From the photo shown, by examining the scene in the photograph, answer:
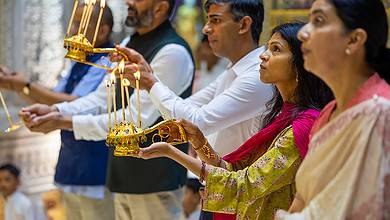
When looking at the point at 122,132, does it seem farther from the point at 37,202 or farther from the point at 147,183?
the point at 37,202

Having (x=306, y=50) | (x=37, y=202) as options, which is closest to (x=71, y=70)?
(x=37, y=202)

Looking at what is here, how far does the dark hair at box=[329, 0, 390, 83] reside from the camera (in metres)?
1.92

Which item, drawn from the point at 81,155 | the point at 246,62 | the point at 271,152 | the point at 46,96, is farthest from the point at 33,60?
the point at 271,152

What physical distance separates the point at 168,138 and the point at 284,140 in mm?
391

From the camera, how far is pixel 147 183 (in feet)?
12.0

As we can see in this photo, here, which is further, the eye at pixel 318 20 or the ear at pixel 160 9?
the ear at pixel 160 9

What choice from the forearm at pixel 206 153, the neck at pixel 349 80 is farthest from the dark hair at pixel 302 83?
the neck at pixel 349 80

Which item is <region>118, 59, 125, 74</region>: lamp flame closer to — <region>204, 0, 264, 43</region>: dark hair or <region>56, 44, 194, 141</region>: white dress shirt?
<region>204, 0, 264, 43</region>: dark hair

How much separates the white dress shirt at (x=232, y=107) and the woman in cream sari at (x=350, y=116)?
0.90m

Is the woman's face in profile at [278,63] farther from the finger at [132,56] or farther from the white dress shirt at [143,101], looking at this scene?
the white dress shirt at [143,101]

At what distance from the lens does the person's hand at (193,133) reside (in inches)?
101

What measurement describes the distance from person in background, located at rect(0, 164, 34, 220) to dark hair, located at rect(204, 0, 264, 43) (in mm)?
1903

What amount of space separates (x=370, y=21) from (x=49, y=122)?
2.06 metres

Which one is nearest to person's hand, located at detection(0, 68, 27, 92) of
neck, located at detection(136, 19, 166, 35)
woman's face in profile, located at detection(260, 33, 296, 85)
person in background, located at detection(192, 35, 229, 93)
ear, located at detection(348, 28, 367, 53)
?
neck, located at detection(136, 19, 166, 35)
